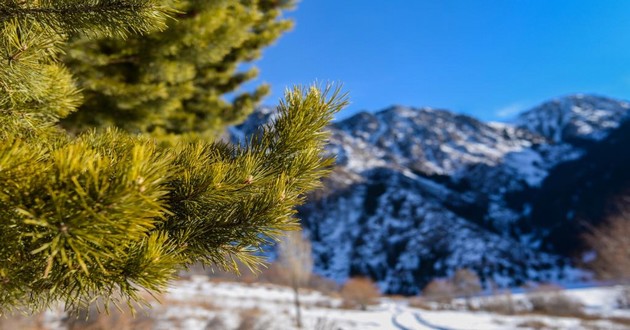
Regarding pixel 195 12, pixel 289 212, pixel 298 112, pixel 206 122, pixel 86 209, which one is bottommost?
pixel 86 209

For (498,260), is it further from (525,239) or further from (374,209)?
(374,209)

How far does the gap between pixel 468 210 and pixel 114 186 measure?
462ft

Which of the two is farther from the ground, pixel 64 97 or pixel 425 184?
pixel 425 184

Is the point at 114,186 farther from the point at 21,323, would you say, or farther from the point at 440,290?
the point at 440,290

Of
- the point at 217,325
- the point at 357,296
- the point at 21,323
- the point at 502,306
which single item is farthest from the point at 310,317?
the point at 357,296

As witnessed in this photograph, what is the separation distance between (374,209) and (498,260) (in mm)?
49288

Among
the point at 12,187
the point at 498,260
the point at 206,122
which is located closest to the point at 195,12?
the point at 206,122

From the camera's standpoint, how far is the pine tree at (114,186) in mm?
818

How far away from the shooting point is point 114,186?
0.79 m

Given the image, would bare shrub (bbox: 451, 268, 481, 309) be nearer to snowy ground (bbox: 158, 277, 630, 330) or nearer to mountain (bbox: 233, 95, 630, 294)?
snowy ground (bbox: 158, 277, 630, 330)

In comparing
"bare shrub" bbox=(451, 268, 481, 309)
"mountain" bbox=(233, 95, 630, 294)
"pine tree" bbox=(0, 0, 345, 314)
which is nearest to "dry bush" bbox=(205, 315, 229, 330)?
"pine tree" bbox=(0, 0, 345, 314)

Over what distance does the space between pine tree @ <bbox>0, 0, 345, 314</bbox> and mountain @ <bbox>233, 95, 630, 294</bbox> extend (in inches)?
3049

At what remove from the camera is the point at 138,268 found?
104 cm

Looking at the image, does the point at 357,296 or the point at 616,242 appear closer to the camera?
the point at 616,242
